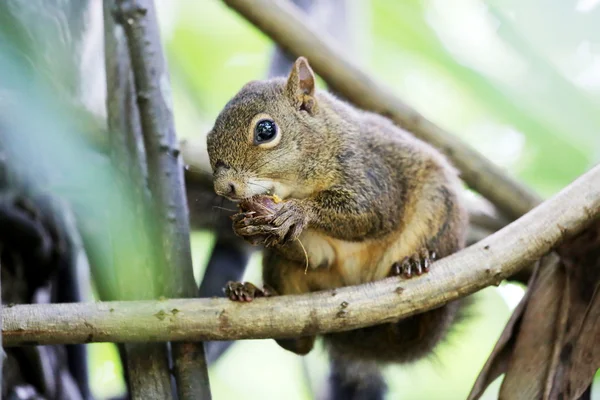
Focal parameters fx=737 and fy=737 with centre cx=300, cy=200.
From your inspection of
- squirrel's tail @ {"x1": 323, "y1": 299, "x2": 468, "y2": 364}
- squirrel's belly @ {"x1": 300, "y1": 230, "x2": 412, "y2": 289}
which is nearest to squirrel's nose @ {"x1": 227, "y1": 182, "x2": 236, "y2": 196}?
squirrel's belly @ {"x1": 300, "y1": 230, "x2": 412, "y2": 289}

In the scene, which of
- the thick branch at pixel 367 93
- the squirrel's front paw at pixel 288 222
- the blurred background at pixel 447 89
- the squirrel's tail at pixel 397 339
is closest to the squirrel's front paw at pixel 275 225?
the squirrel's front paw at pixel 288 222

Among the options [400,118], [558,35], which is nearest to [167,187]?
[400,118]

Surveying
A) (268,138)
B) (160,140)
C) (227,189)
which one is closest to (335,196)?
(268,138)

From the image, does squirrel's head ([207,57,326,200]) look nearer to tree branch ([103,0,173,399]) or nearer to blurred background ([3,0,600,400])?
tree branch ([103,0,173,399])

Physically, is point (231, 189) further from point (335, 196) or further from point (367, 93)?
point (367, 93)

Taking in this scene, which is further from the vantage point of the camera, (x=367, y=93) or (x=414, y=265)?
(x=367, y=93)

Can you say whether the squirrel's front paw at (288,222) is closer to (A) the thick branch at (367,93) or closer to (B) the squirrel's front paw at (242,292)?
(B) the squirrel's front paw at (242,292)
